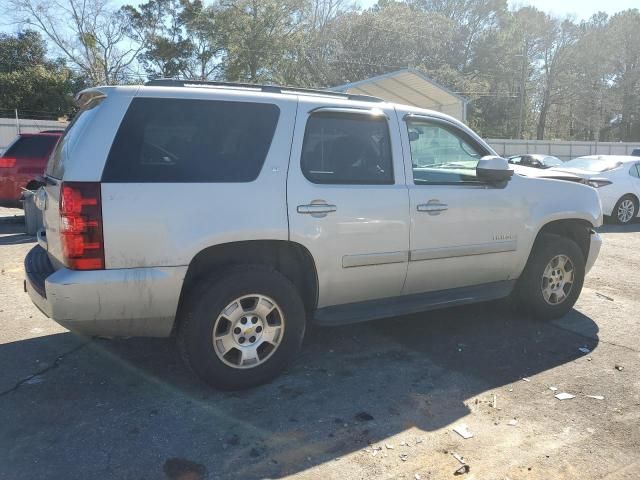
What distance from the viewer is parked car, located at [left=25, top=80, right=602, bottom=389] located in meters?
3.22

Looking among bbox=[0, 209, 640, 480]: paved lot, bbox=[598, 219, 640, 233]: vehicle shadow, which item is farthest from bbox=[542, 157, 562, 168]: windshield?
bbox=[0, 209, 640, 480]: paved lot

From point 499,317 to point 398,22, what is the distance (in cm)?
4140

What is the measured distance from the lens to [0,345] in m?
4.51

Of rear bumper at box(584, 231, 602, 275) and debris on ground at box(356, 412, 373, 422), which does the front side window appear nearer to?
rear bumper at box(584, 231, 602, 275)

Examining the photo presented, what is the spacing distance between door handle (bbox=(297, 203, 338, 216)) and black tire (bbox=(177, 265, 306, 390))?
0.46 m

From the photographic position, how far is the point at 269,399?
3.64 meters

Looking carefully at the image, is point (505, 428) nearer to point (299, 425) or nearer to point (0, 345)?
point (299, 425)

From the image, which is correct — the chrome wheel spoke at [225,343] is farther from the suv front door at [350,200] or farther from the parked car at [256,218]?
the suv front door at [350,200]

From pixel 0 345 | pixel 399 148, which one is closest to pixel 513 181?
pixel 399 148

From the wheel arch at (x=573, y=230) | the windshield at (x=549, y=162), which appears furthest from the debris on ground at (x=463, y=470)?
the windshield at (x=549, y=162)

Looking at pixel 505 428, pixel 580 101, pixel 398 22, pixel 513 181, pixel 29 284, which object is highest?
pixel 398 22

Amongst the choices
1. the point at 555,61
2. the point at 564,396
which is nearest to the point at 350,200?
the point at 564,396

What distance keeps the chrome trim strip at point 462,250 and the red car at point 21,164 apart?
8.15m

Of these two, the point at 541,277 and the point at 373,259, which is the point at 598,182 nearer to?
the point at 541,277
